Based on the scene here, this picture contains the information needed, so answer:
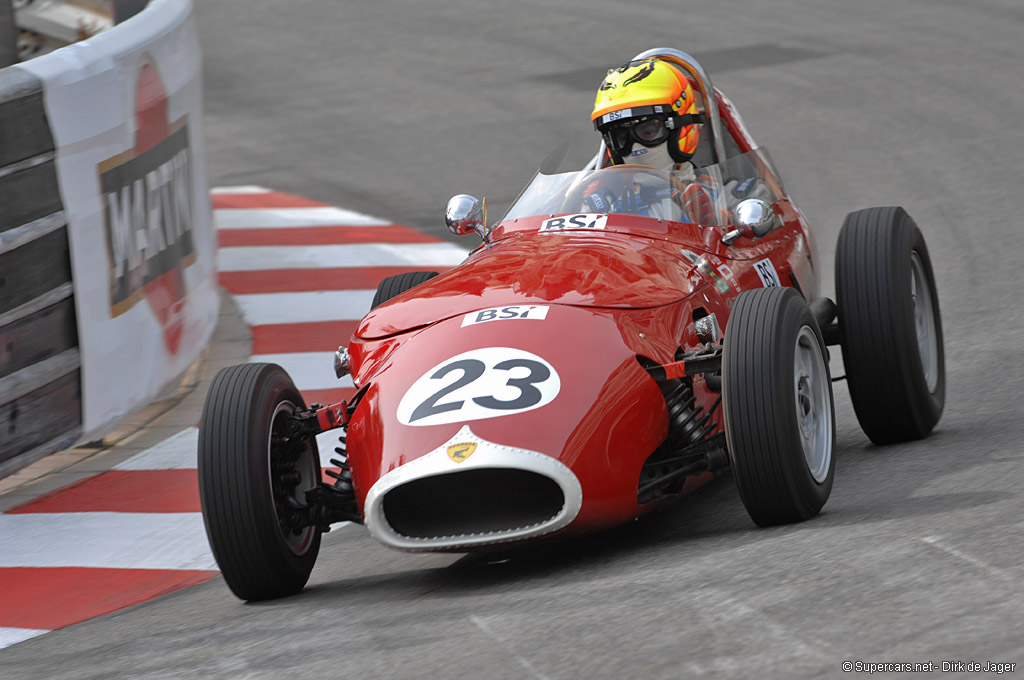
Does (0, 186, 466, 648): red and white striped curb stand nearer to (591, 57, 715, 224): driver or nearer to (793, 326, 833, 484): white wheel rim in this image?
(591, 57, 715, 224): driver

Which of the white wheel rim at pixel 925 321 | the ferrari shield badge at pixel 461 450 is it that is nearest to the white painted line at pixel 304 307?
the white wheel rim at pixel 925 321

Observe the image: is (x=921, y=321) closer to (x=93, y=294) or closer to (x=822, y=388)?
(x=822, y=388)

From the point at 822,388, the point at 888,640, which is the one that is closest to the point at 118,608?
the point at 822,388

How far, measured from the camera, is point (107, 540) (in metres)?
5.41

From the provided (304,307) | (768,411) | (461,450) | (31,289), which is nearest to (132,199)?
(31,289)

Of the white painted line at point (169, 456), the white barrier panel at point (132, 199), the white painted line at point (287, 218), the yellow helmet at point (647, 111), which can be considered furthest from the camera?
the white painted line at point (287, 218)

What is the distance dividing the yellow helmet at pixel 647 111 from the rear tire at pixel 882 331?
849 millimetres

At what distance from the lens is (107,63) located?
612 centimetres

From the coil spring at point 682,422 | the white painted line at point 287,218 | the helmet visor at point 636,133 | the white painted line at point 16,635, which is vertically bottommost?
the white painted line at point 287,218

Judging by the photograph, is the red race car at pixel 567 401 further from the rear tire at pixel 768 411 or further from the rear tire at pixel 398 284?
the rear tire at pixel 398 284

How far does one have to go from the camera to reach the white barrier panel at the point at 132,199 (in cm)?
588

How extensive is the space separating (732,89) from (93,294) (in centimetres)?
805

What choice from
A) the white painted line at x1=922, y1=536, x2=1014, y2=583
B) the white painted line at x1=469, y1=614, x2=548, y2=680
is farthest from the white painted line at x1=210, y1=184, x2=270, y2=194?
the white painted line at x1=922, y1=536, x2=1014, y2=583

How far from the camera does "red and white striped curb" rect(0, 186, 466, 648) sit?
4934 mm
